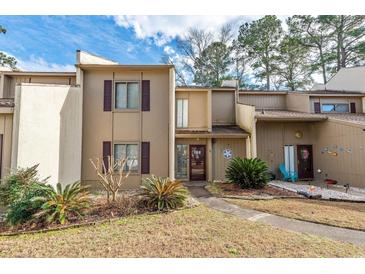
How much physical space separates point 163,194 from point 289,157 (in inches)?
411

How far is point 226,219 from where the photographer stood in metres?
6.44

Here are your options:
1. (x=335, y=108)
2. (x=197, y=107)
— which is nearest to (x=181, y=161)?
(x=197, y=107)

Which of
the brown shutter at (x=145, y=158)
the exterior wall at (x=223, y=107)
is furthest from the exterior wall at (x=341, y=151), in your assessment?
the brown shutter at (x=145, y=158)

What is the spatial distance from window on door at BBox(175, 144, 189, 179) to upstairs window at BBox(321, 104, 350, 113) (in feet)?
32.8

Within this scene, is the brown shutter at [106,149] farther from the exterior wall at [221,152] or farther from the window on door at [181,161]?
the exterior wall at [221,152]

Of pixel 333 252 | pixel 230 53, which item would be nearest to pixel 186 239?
pixel 333 252

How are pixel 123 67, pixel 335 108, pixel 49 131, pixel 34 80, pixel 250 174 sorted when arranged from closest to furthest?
1. pixel 49 131
2. pixel 123 67
3. pixel 250 174
4. pixel 34 80
5. pixel 335 108

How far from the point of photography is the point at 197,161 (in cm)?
1401

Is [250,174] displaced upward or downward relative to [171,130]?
downward

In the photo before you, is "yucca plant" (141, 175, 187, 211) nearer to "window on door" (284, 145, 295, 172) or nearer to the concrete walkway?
the concrete walkway

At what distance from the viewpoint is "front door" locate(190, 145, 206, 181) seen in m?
13.9

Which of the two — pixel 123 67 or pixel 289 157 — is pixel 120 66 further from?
pixel 289 157

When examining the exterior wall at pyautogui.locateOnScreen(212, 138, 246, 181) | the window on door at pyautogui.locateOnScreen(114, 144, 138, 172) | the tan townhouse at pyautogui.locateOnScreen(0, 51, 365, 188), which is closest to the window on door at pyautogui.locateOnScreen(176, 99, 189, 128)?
the tan townhouse at pyautogui.locateOnScreen(0, 51, 365, 188)
